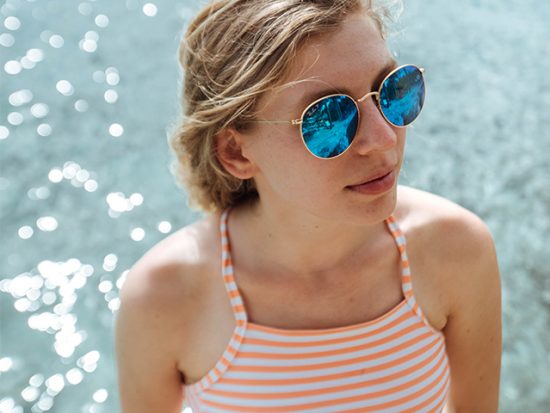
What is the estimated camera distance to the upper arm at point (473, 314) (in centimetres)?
171

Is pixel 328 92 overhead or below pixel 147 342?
overhead

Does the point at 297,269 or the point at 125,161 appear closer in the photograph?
the point at 297,269

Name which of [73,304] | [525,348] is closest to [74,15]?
[73,304]

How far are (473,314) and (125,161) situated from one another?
2763 millimetres

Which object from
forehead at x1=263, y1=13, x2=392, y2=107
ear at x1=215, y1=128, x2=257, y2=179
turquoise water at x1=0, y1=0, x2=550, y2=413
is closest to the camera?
forehead at x1=263, y1=13, x2=392, y2=107

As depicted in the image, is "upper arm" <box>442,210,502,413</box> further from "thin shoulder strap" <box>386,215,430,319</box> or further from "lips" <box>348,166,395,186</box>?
"lips" <box>348,166,395,186</box>

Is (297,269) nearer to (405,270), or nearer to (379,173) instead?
(405,270)

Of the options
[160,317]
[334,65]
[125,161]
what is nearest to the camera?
[334,65]

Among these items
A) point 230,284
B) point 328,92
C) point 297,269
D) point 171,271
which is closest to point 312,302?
point 297,269

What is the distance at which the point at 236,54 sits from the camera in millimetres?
1507

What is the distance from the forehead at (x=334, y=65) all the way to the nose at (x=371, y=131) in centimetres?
4

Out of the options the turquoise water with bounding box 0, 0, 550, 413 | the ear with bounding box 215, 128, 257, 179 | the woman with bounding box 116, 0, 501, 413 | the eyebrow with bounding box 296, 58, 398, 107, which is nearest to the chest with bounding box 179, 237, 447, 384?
the woman with bounding box 116, 0, 501, 413

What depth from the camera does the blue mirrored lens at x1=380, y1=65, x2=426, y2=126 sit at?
1487 mm

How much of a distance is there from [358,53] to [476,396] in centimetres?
105
